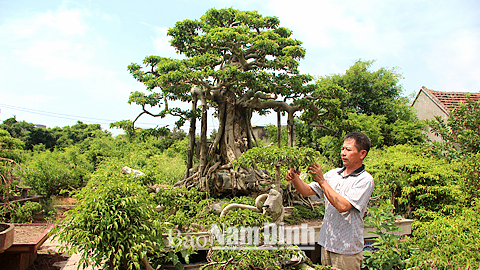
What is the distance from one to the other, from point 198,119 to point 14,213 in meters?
4.46

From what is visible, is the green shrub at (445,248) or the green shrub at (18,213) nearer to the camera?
the green shrub at (445,248)

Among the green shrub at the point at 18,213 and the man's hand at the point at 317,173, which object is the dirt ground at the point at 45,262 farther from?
the man's hand at the point at 317,173

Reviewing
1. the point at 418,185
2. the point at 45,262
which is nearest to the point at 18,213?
the point at 45,262

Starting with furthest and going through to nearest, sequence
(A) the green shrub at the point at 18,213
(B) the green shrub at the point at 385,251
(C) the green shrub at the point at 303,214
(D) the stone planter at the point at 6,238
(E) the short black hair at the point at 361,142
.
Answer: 1. (C) the green shrub at the point at 303,214
2. (A) the green shrub at the point at 18,213
3. (D) the stone planter at the point at 6,238
4. (B) the green shrub at the point at 385,251
5. (E) the short black hair at the point at 361,142

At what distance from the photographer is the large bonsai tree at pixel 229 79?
19.8 feet

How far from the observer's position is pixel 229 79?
6363mm

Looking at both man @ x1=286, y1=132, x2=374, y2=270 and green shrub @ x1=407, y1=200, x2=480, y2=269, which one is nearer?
man @ x1=286, y1=132, x2=374, y2=270

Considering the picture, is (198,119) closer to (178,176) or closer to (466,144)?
(178,176)

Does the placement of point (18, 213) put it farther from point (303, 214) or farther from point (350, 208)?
point (350, 208)

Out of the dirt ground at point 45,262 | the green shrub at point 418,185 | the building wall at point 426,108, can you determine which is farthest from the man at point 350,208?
the building wall at point 426,108

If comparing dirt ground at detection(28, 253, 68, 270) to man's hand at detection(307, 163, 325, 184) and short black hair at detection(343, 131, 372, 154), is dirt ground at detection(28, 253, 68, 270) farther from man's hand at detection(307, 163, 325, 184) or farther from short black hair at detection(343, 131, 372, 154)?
short black hair at detection(343, 131, 372, 154)

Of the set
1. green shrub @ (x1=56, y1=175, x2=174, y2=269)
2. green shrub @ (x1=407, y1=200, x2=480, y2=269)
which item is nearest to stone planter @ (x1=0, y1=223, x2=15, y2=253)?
green shrub @ (x1=56, y1=175, x2=174, y2=269)

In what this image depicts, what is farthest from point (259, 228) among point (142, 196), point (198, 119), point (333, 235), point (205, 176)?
point (198, 119)

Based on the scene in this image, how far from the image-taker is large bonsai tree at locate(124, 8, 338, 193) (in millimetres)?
6023
